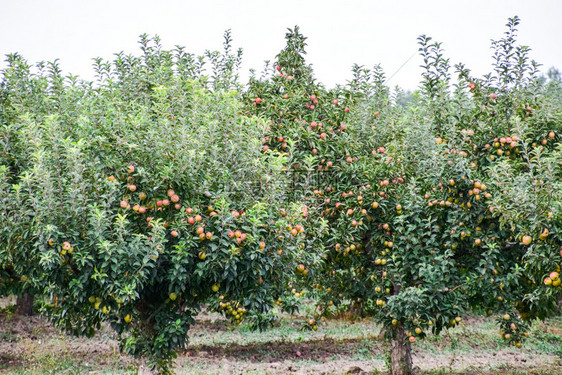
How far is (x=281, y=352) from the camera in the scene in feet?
37.8

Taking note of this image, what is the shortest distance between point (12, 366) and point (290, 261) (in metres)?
7.16

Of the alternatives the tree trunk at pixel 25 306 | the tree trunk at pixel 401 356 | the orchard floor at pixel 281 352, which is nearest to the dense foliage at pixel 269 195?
the tree trunk at pixel 401 356

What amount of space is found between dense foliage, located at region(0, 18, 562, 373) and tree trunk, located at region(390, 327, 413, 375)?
0.09ft

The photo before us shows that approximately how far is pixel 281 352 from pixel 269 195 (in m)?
6.58

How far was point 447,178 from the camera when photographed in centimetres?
689

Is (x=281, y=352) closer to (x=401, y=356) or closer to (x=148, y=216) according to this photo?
(x=401, y=356)

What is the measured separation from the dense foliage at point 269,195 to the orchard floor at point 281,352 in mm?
2112

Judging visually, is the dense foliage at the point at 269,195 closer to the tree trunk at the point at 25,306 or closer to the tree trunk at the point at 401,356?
the tree trunk at the point at 401,356

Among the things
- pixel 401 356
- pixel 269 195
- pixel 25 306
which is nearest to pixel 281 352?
pixel 401 356

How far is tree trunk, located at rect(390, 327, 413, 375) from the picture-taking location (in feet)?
29.0

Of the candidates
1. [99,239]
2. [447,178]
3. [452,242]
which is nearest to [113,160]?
[99,239]

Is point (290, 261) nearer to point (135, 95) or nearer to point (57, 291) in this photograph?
point (57, 291)

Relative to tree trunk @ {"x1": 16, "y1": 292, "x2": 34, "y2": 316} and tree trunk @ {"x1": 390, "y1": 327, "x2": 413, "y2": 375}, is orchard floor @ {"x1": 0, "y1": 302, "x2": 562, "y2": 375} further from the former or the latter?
tree trunk @ {"x1": 390, "y1": 327, "x2": 413, "y2": 375}

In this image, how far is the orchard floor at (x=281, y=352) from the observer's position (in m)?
10.1
